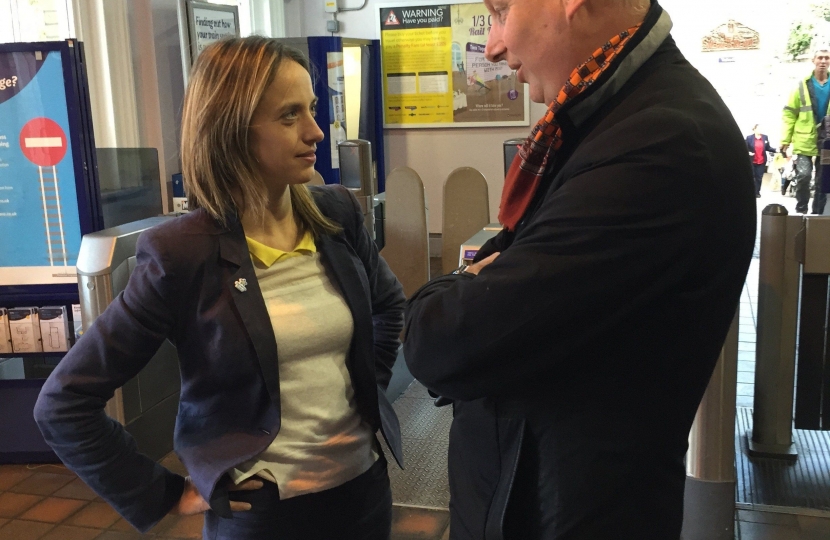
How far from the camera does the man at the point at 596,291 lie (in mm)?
798

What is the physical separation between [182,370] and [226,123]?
0.42 metres

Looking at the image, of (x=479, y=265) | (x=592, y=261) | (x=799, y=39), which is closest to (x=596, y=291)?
(x=592, y=261)

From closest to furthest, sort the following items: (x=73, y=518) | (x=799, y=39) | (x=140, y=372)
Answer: (x=73, y=518) → (x=140, y=372) → (x=799, y=39)

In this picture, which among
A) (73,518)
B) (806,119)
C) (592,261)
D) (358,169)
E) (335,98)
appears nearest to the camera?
(592,261)

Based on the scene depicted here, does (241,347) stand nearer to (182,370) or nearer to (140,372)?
(182,370)

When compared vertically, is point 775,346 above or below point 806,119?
below

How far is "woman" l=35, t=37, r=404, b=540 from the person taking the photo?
1200mm

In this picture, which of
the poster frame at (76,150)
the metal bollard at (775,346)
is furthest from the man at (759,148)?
the poster frame at (76,150)

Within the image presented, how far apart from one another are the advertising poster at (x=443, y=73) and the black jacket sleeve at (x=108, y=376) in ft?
18.6

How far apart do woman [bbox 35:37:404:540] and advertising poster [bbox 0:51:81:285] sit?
1948 mm

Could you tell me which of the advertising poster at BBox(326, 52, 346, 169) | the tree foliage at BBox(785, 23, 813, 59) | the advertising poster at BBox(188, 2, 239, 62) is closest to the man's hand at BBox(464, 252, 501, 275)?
the advertising poster at BBox(188, 2, 239, 62)

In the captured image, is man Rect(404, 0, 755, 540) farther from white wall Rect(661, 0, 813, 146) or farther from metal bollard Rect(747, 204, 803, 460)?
white wall Rect(661, 0, 813, 146)

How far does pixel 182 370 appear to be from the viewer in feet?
4.18

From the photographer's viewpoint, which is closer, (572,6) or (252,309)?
(572,6)
